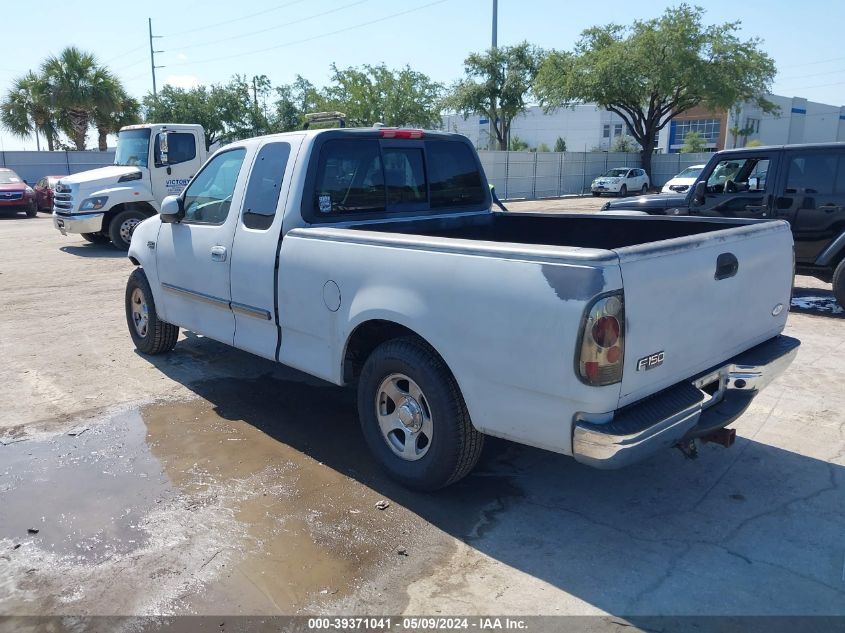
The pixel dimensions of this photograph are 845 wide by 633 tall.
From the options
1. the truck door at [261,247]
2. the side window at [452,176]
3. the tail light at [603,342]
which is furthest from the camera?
the side window at [452,176]

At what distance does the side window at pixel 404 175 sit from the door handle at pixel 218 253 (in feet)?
4.19

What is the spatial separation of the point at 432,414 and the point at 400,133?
243 centimetres

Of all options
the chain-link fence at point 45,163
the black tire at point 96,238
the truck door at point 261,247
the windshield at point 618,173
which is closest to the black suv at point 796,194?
the truck door at point 261,247

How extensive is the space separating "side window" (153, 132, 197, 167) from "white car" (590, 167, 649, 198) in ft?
79.9

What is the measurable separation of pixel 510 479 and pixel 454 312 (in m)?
1.38

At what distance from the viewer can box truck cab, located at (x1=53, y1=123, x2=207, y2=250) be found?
46.5ft

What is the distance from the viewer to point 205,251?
523cm

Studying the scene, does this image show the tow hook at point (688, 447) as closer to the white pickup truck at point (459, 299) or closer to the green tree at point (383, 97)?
the white pickup truck at point (459, 299)

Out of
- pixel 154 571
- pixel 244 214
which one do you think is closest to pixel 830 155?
pixel 244 214

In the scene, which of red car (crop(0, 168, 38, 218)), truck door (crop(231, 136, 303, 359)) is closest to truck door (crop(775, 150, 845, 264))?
truck door (crop(231, 136, 303, 359))

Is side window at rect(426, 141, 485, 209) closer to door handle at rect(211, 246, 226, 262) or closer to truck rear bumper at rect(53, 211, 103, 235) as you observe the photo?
door handle at rect(211, 246, 226, 262)

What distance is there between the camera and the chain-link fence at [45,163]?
31.0 meters

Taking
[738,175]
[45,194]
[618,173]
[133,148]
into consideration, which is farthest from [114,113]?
[738,175]

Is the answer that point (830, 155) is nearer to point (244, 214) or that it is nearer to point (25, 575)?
point (244, 214)
